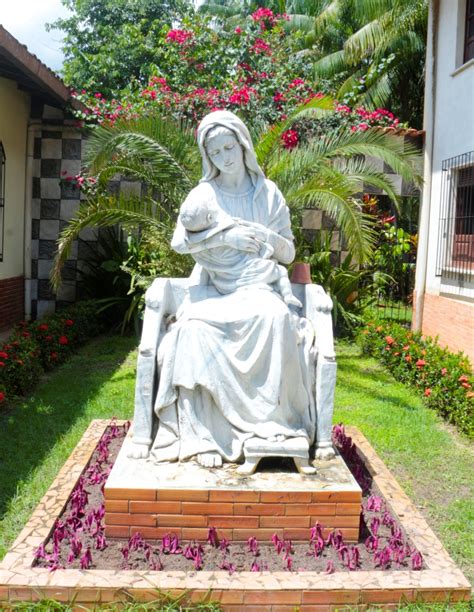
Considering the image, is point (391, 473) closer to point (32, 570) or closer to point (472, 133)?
point (32, 570)

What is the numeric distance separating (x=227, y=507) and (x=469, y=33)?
25.2 ft

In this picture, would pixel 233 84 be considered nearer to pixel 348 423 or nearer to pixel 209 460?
pixel 348 423

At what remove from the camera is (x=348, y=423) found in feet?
17.2

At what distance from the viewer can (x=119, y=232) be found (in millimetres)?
9406

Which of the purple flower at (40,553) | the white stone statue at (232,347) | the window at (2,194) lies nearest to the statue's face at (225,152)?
the white stone statue at (232,347)

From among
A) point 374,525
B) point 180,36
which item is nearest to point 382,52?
point 180,36

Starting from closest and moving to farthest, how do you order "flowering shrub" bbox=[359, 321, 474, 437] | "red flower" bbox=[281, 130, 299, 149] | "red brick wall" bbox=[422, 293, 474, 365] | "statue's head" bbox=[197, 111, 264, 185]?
1. "statue's head" bbox=[197, 111, 264, 185]
2. "flowering shrub" bbox=[359, 321, 474, 437]
3. "red brick wall" bbox=[422, 293, 474, 365]
4. "red flower" bbox=[281, 130, 299, 149]

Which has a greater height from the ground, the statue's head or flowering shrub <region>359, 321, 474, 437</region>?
the statue's head

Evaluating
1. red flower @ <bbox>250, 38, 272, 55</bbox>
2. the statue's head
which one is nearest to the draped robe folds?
the statue's head

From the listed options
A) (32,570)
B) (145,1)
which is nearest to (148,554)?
(32,570)

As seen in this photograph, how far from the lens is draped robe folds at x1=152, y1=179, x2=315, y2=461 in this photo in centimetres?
313

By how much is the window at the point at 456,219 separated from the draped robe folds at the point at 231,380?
5240mm

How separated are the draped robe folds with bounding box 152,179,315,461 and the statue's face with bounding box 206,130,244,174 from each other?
0.78m

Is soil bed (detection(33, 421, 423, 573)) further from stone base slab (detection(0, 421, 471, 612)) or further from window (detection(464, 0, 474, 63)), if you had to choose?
window (detection(464, 0, 474, 63))
